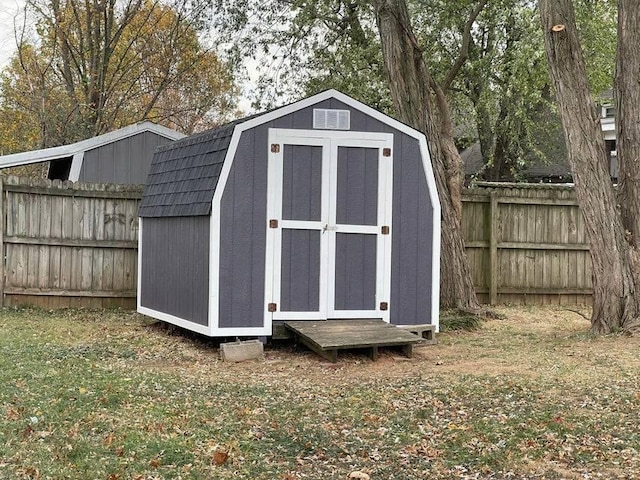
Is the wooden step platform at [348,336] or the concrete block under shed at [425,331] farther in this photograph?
the concrete block under shed at [425,331]

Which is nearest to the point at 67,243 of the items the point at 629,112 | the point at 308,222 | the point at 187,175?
the point at 187,175

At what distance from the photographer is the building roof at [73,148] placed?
41.2 feet

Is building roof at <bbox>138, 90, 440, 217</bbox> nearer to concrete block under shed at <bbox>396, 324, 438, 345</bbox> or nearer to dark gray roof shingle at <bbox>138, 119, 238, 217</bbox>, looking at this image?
dark gray roof shingle at <bbox>138, 119, 238, 217</bbox>

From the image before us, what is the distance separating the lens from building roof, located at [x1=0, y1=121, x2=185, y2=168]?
41.2ft

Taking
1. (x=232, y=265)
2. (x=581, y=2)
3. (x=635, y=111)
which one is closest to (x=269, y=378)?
(x=232, y=265)

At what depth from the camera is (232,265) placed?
8.37 m

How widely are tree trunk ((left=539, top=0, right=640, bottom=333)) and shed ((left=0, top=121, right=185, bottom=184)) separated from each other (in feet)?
25.0

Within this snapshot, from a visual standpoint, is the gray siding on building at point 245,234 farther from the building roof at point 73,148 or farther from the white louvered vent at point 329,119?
the building roof at point 73,148

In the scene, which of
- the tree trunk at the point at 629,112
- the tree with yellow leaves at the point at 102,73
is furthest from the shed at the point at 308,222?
the tree with yellow leaves at the point at 102,73

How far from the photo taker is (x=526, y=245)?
12.8 metres

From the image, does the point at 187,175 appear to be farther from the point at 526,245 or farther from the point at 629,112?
the point at 526,245

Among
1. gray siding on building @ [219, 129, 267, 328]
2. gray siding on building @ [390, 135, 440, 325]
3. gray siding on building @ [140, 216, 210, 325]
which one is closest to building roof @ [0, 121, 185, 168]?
gray siding on building @ [140, 216, 210, 325]

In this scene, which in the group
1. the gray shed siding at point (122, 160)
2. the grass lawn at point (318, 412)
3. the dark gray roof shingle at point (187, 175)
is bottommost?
the grass lawn at point (318, 412)

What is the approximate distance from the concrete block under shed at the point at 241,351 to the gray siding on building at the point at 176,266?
25.0 inches
